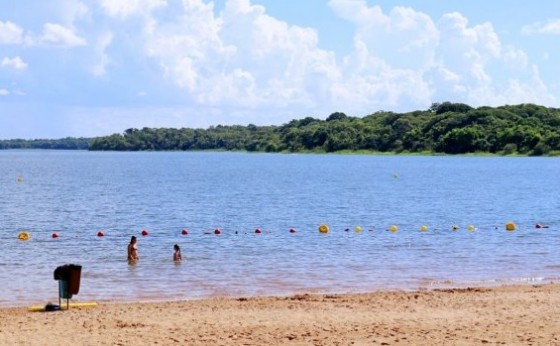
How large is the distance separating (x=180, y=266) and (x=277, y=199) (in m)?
45.1

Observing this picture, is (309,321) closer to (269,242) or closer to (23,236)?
(269,242)

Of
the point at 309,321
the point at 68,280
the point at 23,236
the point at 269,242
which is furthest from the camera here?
the point at 23,236

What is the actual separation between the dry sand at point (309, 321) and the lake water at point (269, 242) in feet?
10.7

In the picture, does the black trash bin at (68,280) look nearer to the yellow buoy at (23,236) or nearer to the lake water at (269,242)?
the lake water at (269,242)

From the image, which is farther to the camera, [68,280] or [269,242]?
[269,242]

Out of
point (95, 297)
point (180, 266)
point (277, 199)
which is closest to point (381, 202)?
point (277, 199)

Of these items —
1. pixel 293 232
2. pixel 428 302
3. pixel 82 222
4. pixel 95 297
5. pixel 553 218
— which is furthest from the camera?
pixel 553 218

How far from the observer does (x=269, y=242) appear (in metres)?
41.0

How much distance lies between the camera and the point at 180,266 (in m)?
31.5

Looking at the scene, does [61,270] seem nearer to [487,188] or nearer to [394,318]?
[394,318]

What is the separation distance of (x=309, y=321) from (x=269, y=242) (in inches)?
858

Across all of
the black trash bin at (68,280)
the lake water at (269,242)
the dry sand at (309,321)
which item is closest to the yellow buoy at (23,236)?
the lake water at (269,242)

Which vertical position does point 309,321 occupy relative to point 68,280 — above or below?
below

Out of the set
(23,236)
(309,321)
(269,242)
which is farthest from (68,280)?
(23,236)
